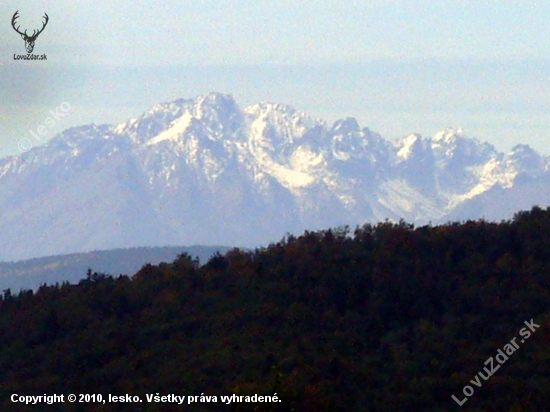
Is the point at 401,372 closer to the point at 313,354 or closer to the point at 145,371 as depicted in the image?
the point at 313,354

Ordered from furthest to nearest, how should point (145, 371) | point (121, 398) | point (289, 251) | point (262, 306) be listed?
point (289, 251)
point (262, 306)
point (145, 371)
point (121, 398)

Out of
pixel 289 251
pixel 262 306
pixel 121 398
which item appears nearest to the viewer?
pixel 121 398

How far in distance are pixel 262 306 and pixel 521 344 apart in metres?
19.6

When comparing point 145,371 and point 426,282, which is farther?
point 426,282

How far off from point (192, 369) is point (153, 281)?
21078 mm

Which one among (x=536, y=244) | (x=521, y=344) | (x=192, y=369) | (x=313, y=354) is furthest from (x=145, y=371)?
(x=536, y=244)

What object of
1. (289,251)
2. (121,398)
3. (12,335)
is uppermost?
(289,251)

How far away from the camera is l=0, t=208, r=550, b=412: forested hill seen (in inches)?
2896

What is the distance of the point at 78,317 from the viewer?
9206 cm

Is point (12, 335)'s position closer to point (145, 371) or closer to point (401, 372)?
point (145, 371)

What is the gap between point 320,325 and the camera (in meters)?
85.7

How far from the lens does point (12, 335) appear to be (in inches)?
3533

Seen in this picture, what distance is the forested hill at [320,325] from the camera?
7356 centimetres

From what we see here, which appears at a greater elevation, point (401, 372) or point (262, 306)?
point (262, 306)
